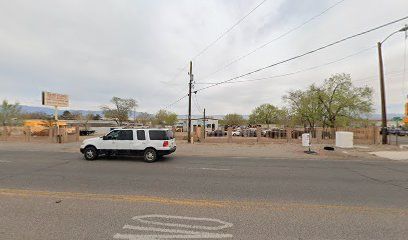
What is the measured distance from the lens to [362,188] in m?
7.62

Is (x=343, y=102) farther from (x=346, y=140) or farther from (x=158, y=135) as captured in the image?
(x=158, y=135)

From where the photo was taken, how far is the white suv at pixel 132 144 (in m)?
13.5

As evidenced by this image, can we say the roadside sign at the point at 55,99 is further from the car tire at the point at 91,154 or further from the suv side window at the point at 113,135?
the suv side window at the point at 113,135

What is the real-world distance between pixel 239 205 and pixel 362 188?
4365 millimetres

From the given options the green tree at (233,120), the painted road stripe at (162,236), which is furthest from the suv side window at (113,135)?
the green tree at (233,120)

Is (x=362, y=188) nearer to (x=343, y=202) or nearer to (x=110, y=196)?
(x=343, y=202)

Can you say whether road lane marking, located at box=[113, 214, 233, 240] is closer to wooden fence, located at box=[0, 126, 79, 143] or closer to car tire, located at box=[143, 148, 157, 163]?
car tire, located at box=[143, 148, 157, 163]

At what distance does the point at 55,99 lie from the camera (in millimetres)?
32750

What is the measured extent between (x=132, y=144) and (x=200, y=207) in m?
9.01

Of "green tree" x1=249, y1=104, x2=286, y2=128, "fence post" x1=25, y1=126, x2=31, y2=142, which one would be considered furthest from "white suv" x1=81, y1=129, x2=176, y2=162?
"green tree" x1=249, y1=104, x2=286, y2=128

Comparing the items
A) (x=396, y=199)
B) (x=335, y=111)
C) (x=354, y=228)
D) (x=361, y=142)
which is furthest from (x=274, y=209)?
(x=335, y=111)

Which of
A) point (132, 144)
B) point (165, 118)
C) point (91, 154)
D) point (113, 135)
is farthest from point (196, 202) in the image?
point (165, 118)

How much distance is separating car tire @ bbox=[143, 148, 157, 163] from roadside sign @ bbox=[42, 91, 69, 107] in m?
24.4

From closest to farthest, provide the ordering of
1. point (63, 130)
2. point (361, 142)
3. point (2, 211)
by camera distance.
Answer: point (2, 211) < point (361, 142) < point (63, 130)
